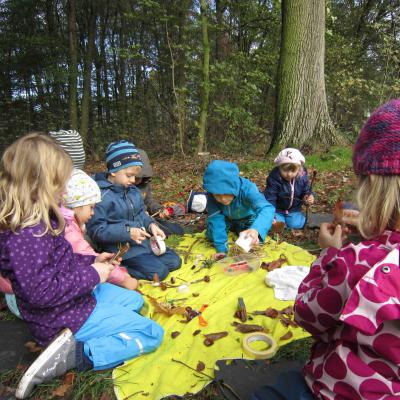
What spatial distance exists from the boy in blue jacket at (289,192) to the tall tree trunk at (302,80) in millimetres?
3005

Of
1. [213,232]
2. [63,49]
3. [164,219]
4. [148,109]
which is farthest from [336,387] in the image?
[148,109]

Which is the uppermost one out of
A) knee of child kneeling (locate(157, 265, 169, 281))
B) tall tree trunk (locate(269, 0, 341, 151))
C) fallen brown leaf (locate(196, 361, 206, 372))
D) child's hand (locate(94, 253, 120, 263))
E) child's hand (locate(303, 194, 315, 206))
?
tall tree trunk (locate(269, 0, 341, 151))

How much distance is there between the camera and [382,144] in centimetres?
116

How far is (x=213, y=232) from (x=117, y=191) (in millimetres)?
1212

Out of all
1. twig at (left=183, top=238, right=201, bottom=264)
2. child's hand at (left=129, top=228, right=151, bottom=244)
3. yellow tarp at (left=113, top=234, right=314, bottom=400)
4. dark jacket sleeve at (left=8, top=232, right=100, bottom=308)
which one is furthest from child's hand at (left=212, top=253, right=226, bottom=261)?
dark jacket sleeve at (left=8, top=232, right=100, bottom=308)

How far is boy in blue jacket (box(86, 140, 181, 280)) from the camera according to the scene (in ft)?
11.2

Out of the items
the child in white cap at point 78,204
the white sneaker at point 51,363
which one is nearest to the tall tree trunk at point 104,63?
the child in white cap at point 78,204

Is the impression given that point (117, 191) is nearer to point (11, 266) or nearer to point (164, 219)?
point (164, 219)

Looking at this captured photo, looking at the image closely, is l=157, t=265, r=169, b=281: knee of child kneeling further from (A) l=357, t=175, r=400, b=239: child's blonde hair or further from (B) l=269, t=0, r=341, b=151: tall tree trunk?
(B) l=269, t=0, r=341, b=151: tall tree trunk

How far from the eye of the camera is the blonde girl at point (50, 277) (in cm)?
188

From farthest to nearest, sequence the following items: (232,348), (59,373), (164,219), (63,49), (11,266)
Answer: (63,49) → (164,219) → (232,348) → (59,373) → (11,266)

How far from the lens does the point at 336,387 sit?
1.22 meters

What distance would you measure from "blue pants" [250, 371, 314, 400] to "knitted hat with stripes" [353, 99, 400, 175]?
2.92ft

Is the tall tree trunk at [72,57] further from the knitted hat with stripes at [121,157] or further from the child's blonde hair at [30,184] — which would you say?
the child's blonde hair at [30,184]
